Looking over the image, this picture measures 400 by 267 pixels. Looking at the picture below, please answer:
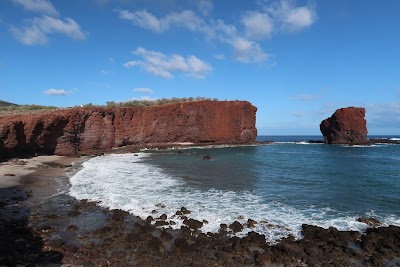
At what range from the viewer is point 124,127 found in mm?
50406

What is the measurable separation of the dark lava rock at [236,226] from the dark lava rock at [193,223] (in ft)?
3.71

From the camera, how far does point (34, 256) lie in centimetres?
858

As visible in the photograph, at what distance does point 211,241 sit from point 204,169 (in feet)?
55.9

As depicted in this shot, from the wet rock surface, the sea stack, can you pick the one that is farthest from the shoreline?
the sea stack

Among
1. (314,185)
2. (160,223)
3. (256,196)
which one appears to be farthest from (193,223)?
(314,185)

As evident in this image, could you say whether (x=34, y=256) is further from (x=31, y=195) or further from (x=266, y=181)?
(x=266, y=181)

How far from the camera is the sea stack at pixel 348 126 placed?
68312 millimetres

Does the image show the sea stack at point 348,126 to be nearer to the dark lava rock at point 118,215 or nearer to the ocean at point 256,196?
the ocean at point 256,196

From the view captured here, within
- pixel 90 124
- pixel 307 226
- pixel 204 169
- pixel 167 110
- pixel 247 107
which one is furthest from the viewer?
pixel 247 107

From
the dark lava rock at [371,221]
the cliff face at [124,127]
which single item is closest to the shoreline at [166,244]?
the dark lava rock at [371,221]

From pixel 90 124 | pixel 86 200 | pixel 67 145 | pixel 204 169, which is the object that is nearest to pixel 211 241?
pixel 86 200

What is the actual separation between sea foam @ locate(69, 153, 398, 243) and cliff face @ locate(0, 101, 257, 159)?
13.3 metres

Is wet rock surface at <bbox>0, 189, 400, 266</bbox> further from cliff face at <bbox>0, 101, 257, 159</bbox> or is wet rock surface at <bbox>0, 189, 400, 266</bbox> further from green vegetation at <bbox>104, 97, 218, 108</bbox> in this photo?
green vegetation at <bbox>104, 97, 218, 108</bbox>

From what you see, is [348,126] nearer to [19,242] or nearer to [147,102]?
[147,102]
